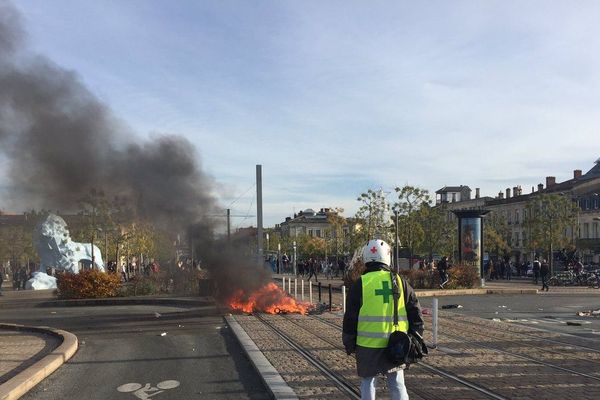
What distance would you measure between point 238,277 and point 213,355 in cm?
927

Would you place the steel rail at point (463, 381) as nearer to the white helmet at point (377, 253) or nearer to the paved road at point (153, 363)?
the paved road at point (153, 363)

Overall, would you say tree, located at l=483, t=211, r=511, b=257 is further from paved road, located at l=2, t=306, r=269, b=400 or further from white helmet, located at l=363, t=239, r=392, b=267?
white helmet, located at l=363, t=239, r=392, b=267

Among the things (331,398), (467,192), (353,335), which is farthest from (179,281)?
(467,192)

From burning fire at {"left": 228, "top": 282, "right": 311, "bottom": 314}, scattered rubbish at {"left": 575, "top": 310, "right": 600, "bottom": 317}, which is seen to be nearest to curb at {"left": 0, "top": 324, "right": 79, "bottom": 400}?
burning fire at {"left": 228, "top": 282, "right": 311, "bottom": 314}

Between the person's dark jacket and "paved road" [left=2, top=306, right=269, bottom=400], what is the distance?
9.32 ft

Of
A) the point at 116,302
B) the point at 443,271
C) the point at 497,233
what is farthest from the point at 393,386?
the point at 497,233

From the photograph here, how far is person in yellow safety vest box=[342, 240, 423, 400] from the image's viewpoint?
184 inches

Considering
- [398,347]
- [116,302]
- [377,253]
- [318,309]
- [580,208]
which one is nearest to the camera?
[398,347]

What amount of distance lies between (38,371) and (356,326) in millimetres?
5388

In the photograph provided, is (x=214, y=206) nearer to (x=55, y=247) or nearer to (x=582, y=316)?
(x=582, y=316)

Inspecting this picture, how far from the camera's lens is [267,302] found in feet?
59.2

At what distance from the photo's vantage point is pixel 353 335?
4.77 metres

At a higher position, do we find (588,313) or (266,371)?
(266,371)

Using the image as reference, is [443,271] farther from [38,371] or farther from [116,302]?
[38,371]
